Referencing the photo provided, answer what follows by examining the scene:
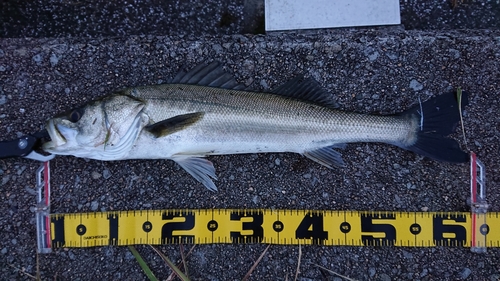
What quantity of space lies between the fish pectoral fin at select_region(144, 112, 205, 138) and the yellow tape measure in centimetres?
65

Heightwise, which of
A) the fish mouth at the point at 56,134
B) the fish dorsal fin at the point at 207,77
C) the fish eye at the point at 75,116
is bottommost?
the fish mouth at the point at 56,134

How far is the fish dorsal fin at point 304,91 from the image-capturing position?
8.40 ft

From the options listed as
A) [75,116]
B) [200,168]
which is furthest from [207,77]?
[75,116]

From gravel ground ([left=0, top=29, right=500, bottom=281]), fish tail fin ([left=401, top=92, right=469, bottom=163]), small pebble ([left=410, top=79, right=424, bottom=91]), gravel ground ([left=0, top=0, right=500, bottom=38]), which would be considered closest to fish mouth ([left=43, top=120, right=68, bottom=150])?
gravel ground ([left=0, top=29, right=500, bottom=281])

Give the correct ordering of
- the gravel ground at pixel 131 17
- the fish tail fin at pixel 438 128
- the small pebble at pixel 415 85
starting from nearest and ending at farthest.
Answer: the fish tail fin at pixel 438 128
the small pebble at pixel 415 85
the gravel ground at pixel 131 17

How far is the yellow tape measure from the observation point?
2.60 m

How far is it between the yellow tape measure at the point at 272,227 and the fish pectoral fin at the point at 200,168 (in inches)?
9.5

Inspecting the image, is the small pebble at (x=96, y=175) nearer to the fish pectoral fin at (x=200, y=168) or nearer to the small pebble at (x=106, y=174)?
the small pebble at (x=106, y=174)

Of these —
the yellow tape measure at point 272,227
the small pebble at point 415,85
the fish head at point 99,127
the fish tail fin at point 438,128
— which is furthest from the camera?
the small pebble at point 415,85

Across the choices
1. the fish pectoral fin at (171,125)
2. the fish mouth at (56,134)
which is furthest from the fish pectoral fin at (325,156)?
the fish mouth at (56,134)

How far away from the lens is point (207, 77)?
8.32ft

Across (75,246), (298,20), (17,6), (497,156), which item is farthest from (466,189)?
(17,6)

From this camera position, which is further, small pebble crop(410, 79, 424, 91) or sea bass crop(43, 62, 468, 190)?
small pebble crop(410, 79, 424, 91)

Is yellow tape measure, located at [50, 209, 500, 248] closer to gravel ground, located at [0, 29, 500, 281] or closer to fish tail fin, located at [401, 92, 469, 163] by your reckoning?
gravel ground, located at [0, 29, 500, 281]
